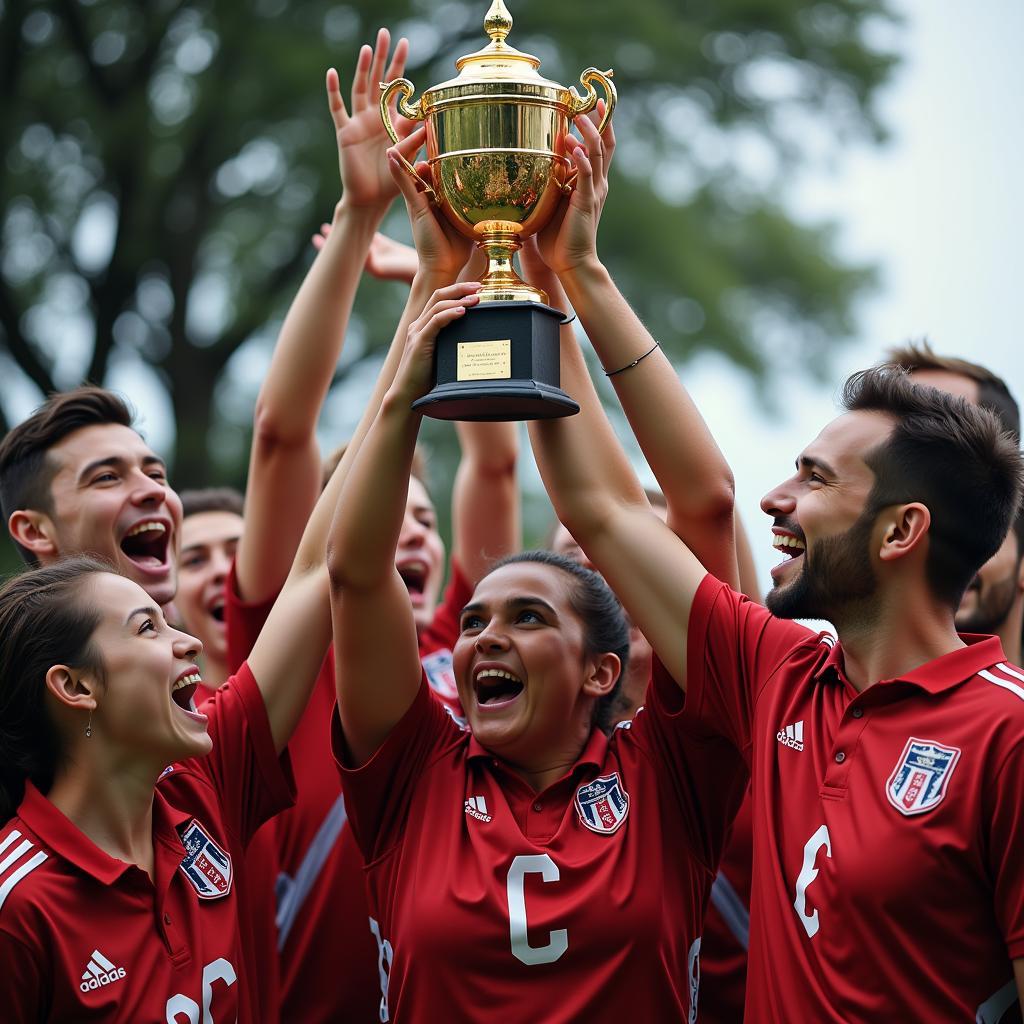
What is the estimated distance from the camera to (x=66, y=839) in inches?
126

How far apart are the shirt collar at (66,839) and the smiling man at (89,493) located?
0.95m

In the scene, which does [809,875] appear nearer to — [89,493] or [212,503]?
[89,493]

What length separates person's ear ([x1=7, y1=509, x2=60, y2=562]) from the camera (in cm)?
420

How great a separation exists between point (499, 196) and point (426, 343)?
39 centimetres

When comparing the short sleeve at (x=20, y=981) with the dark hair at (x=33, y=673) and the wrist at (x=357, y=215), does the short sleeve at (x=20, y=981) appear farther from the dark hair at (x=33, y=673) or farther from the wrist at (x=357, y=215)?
the wrist at (x=357, y=215)

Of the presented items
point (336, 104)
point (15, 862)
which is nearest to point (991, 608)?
point (336, 104)

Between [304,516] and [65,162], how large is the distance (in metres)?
8.72

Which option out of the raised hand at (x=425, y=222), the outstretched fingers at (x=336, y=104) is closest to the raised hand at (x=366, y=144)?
the outstretched fingers at (x=336, y=104)

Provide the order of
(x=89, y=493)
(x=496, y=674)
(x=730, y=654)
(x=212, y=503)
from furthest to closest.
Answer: (x=212, y=503) → (x=89, y=493) → (x=496, y=674) → (x=730, y=654)

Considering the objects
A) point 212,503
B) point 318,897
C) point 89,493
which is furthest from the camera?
point 212,503

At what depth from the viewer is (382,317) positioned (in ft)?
43.1

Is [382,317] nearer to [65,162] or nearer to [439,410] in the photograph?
→ [65,162]

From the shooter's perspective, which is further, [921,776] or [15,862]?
[15,862]

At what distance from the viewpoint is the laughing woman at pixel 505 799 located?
3307mm
